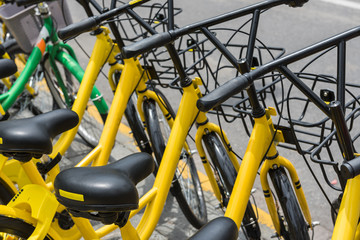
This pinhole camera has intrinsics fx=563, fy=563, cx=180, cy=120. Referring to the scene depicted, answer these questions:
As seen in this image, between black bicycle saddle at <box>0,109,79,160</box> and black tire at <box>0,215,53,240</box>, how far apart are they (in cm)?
30

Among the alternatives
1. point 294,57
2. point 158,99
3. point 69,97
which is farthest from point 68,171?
point 69,97

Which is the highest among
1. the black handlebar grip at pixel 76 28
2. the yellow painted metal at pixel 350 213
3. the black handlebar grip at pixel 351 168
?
the black handlebar grip at pixel 76 28

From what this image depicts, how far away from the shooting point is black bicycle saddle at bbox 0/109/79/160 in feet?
8.14

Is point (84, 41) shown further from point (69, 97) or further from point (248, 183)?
point (248, 183)

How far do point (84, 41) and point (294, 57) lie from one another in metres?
5.86

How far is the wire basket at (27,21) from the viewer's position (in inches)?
180

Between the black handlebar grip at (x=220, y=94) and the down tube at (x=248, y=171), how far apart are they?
18.2 inches

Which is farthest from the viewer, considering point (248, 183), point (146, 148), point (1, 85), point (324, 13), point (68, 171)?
point (324, 13)

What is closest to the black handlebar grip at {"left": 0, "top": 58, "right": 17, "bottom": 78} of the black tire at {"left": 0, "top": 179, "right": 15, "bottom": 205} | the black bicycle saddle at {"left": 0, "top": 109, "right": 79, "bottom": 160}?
the black tire at {"left": 0, "top": 179, "right": 15, "bottom": 205}

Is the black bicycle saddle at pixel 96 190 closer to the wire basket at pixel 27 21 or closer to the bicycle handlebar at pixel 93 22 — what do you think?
the bicycle handlebar at pixel 93 22

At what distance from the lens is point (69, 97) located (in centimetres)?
480

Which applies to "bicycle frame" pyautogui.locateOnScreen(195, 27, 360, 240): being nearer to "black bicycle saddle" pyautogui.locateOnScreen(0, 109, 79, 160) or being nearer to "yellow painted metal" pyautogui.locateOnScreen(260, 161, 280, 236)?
"yellow painted metal" pyautogui.locateOnScreen(260, 161, 280, 236)

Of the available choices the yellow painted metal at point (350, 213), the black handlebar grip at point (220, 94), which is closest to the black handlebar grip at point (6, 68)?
the black handlebar grip at point (220, 94)

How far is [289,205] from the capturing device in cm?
269
